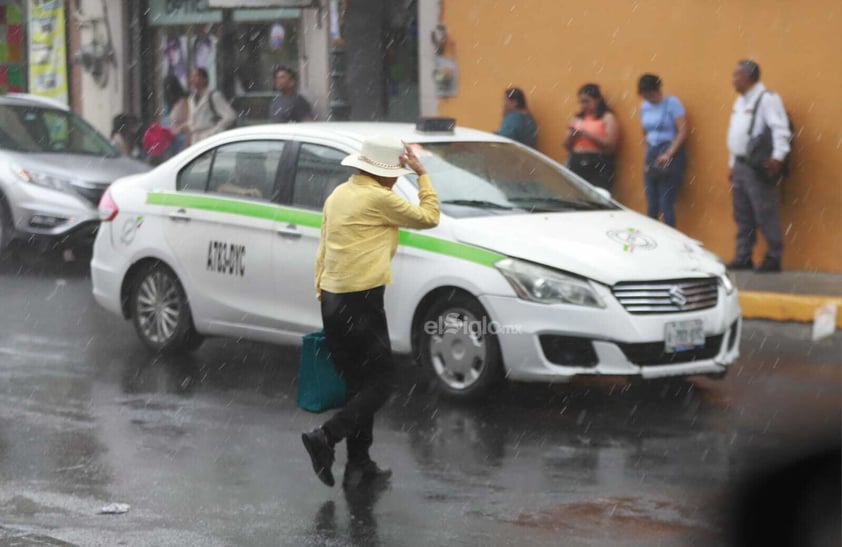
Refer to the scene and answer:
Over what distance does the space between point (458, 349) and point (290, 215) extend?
1.54 metres

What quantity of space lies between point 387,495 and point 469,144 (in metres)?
3.66

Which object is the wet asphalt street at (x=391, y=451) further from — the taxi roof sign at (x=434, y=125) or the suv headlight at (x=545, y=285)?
the taxi roof sign at (x=434, y=125)

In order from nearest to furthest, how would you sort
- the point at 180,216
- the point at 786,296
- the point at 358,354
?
the point at 358,354 < the point at 180,216 < the point at 786,296

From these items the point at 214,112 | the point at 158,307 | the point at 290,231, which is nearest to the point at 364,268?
the point at 290,231

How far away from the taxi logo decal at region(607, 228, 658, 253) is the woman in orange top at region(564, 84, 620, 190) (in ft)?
21.1

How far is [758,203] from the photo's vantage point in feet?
46.7

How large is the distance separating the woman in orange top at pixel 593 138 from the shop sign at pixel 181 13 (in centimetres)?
811

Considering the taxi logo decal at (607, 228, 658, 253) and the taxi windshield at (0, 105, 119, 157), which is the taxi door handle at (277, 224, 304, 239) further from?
the taxi windshield at (0, 105, 119, 157)

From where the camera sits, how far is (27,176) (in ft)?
53.2

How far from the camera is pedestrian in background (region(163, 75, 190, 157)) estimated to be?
2077 centimetres

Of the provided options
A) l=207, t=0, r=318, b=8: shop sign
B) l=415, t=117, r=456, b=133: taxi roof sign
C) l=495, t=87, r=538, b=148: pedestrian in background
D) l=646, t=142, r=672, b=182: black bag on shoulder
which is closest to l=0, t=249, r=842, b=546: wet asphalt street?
l=415, t=117, r=456, b=133: taxi roof sign

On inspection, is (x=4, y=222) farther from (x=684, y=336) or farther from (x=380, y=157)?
(x=380, y=157)

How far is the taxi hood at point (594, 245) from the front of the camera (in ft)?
29.2

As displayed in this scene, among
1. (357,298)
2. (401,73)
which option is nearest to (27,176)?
(401,73)
